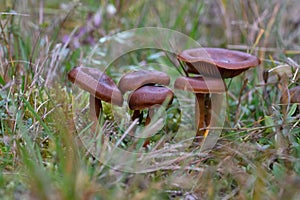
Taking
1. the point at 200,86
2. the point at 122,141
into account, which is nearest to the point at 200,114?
the point at 200,86

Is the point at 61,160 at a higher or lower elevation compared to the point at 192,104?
higher

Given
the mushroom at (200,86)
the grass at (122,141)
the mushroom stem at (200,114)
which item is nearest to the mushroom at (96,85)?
the grass at (122,141)

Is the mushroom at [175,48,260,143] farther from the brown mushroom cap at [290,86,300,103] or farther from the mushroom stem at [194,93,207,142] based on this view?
the brown mushroom cap at [290,86,300,103]

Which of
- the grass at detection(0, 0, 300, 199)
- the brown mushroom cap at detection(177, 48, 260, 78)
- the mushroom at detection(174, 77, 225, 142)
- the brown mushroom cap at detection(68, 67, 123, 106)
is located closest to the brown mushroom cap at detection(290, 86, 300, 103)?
the grass at detection(0, 0, 300, 199)

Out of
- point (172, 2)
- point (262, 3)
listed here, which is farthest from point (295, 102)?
point (172, 2)

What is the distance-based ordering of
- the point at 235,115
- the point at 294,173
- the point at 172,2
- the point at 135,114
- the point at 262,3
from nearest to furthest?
the point at 294,173 → the point at 135,114 → the point at 235,115 → the point at 262,3 → the point at 172,2

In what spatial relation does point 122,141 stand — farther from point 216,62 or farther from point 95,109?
point 216,62

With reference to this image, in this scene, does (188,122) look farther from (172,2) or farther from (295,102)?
(172,2)
